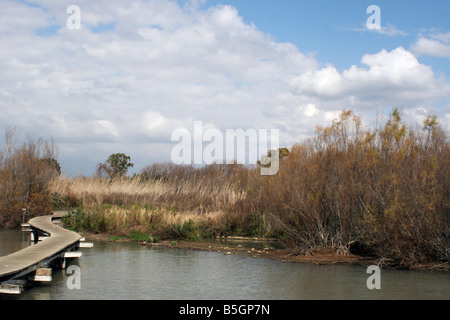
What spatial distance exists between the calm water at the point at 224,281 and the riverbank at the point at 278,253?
0.39 m

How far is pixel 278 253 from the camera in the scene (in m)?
14.2

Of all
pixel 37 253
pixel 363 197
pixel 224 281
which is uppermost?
pixel 363 197

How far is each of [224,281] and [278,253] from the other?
158 inches

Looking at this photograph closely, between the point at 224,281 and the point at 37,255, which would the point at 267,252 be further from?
the point at 37,255

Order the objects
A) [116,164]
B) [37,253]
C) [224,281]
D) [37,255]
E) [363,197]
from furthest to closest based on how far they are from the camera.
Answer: [116,164] → [363,197] → [37,253] → [224,281] → [37,255]

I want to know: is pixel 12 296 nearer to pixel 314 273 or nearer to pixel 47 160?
pixel 314 273

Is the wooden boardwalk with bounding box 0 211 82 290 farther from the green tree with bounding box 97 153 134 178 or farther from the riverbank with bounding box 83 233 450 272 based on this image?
the green tree with bounding box 97 153 134 178

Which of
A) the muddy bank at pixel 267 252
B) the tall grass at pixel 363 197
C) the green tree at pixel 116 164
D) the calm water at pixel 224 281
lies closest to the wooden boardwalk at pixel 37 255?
the calm water at pixel 224 281

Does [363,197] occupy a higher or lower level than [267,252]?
higher

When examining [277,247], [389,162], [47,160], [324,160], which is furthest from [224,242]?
[47,160]

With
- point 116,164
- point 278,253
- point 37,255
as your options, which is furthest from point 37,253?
point 116,164

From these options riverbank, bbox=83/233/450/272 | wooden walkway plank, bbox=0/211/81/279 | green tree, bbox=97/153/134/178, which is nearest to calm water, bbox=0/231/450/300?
riverbank, bbox=83/233/450/272

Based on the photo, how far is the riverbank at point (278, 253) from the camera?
1225 centimetres

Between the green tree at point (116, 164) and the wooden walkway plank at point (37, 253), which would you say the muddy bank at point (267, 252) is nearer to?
the wooden walkway plank at point (37, 253)
